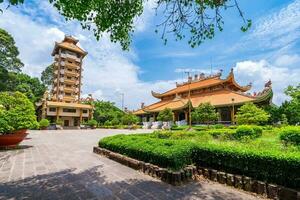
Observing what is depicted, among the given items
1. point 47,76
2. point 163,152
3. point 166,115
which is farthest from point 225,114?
point 47,76

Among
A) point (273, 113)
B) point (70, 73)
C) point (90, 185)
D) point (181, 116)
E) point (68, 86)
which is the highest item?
point (70, 73)

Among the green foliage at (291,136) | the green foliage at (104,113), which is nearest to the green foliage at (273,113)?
the green foliage at (291,136)

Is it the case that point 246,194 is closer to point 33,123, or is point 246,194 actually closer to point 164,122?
point 33,123

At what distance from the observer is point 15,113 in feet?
35.3

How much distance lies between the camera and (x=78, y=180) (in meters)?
5.79

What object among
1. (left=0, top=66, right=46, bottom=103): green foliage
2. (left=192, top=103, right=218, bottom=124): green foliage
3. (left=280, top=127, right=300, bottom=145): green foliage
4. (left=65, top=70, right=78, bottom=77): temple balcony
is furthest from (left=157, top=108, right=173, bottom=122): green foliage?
(left=65, top=70, right=78, bottom=77): temple balcony

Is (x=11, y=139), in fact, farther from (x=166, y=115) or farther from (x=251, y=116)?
(x=166, y=115)

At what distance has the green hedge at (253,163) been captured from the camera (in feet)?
15.1

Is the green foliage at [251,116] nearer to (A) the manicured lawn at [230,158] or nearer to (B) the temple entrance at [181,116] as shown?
(B) the temple entrance at [181,116]

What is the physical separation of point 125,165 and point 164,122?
2927 cm

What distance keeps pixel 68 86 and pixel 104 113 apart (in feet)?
33.0

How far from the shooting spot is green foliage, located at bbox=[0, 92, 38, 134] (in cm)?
1057

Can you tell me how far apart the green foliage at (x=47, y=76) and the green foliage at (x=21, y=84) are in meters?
3.55

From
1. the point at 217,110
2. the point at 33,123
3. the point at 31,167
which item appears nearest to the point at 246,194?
the point at 31,167
